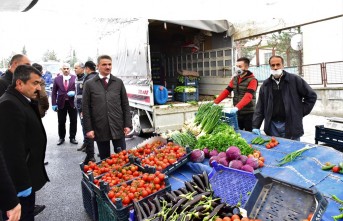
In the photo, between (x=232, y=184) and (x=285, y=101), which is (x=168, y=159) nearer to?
(x=232, y=184)

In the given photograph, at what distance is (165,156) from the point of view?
3.72m

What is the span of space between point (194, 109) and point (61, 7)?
14.7ft

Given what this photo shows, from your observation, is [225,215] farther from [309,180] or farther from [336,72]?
[336,72]

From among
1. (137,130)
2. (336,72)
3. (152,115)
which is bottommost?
(137,130)

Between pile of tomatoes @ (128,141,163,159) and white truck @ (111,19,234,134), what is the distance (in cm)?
288

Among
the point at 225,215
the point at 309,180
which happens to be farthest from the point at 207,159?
the point at 225,215

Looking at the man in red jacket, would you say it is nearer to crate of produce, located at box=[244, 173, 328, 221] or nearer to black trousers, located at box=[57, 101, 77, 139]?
crate of produce, located at box=[244, 173, 328, 221]

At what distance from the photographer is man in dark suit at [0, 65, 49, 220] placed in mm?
2549

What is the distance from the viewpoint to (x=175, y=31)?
9805 millimetres

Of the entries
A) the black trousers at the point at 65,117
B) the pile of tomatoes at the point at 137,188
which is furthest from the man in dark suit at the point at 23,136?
the black trousers at the point at 65,117

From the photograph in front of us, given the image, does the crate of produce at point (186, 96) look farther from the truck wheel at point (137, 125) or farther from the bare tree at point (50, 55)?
the bare tree at point (50, 55)

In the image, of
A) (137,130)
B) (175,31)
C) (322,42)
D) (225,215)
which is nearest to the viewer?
(225,215)

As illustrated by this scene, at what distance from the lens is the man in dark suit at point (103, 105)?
4.60m

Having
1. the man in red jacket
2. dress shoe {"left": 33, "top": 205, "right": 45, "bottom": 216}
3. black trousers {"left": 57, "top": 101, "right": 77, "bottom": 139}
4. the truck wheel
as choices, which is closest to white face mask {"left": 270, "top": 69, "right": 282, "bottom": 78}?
the man in red jacket
